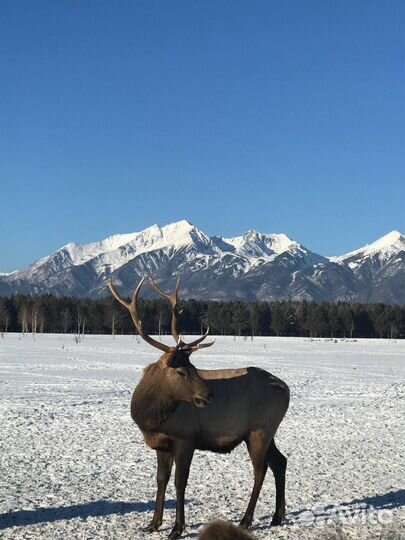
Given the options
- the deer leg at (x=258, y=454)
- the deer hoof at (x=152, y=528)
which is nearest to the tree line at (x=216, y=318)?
the deer leg at (x=258, y=454)

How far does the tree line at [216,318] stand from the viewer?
11631cm

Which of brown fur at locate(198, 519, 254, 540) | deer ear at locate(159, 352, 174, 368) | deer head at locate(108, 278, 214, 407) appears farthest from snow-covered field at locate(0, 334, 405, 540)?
brown fur at locate(198, 519, 254, 540)

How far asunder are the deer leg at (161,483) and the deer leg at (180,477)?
0.32 metres

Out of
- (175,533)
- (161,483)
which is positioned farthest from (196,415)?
Result: (175,533)

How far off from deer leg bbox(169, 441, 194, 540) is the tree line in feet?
342

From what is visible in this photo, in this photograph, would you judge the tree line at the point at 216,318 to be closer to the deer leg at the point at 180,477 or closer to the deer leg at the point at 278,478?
the deer leg at the point at 278,478

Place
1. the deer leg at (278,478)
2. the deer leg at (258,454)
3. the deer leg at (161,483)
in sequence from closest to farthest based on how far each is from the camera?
the deer leg at (161,483)
the deer leg at (258,454)
the deer leg at (278,478)

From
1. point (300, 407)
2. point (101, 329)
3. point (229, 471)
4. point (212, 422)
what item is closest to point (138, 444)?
point (229, 471)

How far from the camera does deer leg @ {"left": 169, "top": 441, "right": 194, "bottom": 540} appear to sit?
762 cm

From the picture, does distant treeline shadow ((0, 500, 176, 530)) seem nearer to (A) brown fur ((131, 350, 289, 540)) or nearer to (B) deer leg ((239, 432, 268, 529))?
(A) brown fur ((131, 350, 289, 540))

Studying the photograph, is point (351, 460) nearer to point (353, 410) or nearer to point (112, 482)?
point (112, 482)

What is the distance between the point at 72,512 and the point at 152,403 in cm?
201

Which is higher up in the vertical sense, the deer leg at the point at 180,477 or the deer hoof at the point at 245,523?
the deer leg at the point at 180,477

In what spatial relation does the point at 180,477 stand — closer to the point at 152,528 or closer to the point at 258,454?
the point at 152,528
